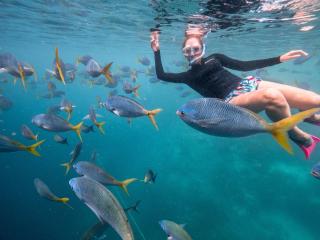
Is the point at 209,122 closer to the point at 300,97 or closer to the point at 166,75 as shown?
the point at 300,97

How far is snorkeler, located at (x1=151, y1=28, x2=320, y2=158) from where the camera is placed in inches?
179

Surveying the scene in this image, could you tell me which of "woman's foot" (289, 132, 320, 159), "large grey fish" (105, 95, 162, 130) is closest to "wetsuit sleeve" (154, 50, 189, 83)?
"large grey fish" (105, 95, 162, 130)

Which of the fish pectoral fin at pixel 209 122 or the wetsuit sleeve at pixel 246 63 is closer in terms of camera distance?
the fish pectoral fin at pixel 209 122

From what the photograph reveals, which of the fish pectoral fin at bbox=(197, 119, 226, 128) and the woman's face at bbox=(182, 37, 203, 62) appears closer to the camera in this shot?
the fish pectoral fin at bbox=(197, 119, 226, 128)

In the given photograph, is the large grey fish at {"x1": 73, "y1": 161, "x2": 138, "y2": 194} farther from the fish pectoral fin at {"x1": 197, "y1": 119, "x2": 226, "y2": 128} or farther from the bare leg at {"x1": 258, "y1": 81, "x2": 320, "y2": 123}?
the bare leg at {"x1": 258, "y1": 81, "x2": 320, "y2": 123}

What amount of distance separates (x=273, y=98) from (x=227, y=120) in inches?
67.5

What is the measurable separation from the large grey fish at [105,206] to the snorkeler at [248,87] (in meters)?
3.04

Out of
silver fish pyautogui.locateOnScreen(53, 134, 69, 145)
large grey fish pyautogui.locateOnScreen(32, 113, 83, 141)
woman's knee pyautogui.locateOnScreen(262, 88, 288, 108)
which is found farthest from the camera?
silver fish pyautogui.locateOnScreen(53, 134, 69, 145)

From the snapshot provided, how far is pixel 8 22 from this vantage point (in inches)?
995

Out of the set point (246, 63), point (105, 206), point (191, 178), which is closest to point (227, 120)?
point (105, 206)

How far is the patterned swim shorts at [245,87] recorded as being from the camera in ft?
17.9

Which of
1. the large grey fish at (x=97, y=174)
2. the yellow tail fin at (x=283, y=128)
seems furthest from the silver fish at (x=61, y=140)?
the yellow tail fin at (x=283, y=128)

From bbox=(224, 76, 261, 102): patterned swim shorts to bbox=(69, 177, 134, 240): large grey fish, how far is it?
333 centimetres

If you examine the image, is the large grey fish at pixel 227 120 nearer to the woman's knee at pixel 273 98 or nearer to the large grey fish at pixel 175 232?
the woman's knee at pixel 273 98
